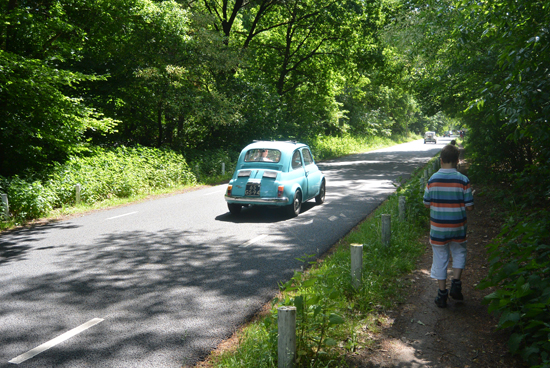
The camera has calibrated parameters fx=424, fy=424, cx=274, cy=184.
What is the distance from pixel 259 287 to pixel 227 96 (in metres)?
17.6

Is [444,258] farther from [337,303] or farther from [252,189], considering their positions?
[252,189]

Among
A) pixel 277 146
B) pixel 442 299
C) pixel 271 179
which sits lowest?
pixel 442 299

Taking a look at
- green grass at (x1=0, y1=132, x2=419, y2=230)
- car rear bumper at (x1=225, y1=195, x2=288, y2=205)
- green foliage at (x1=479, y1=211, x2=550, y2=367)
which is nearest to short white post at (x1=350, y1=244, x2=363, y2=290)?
green foliage at (x1=479, y1=211, x2=550, y2=367)

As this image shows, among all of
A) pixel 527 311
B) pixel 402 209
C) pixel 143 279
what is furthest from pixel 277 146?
pixel 527 311

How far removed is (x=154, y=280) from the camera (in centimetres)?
589

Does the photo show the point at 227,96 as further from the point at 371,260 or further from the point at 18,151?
the point at 371,260

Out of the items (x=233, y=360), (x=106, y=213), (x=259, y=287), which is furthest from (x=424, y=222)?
(x=106, y=213)

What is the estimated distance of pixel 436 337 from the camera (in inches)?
168

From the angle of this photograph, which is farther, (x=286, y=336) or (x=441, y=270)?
(x=441, y=270)

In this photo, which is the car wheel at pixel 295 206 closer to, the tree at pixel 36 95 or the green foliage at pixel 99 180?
the green foliage at pixel 99 180

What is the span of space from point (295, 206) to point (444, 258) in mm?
5759

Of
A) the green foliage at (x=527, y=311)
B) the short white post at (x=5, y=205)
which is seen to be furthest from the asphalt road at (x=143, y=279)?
the green foliage at (x=527, y=311)

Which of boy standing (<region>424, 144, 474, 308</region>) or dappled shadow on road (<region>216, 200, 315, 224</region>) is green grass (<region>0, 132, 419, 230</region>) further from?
boy standing (<region>424, 144, 474, 308</region>)

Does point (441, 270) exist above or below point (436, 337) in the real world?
above
